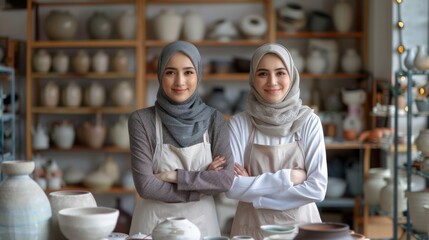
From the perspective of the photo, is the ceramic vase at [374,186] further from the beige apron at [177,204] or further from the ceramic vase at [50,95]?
the beige apron at [177,204]

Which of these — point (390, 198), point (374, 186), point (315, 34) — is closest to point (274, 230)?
point (390, 198)

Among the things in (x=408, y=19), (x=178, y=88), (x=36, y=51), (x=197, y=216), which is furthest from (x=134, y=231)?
(x=36, y=51)

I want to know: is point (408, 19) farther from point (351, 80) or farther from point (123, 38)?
point (123, 38)

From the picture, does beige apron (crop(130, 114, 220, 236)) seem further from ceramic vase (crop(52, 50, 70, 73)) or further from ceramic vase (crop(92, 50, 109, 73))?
ceramic vase (crop(52, 50, 70, 73))

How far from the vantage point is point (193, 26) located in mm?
6922

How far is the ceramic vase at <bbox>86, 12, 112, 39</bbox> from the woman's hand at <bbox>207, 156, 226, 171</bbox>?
4.41 m

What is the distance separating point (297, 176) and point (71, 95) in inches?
176

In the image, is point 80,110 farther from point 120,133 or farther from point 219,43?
point 219,43

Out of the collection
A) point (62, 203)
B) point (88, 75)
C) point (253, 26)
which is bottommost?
point (62, 203)

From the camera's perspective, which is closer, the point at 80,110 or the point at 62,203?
the point at 62,203

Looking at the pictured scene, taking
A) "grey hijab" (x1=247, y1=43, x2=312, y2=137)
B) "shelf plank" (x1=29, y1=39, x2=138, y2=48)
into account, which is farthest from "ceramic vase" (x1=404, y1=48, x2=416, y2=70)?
"shelf plank" (x1=29, y1=39, x2=138, y2=48)

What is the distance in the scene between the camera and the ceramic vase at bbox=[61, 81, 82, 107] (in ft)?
23.0

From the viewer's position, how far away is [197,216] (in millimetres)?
2852

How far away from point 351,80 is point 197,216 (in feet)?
15.4
